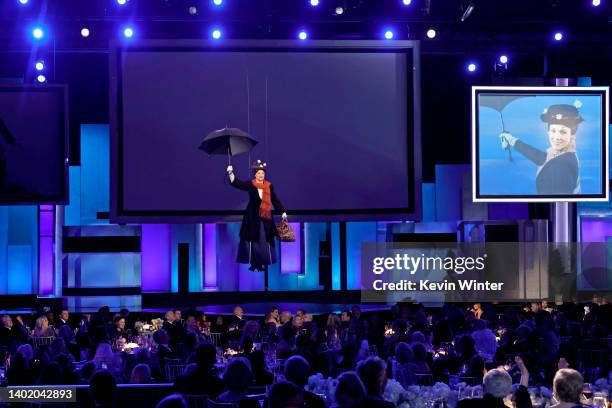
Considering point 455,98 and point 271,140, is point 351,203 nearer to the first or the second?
point 271,140

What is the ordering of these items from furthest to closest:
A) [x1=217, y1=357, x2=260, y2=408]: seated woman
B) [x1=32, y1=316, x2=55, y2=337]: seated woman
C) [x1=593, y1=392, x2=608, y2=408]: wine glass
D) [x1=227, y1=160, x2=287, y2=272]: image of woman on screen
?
[x1=227, y1=160, x2=287, y2=272]: image of woman on screen → [x1=32, y1=316, x2=55, y2=337]: seated woman → [x1=593, y1=392, x2=608, y2=408]: wine glass → [x1=217, y1=357, x2=260, y2=408]: seated woman

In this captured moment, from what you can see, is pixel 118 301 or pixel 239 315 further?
pixel 118 301

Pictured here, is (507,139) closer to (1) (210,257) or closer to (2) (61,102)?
(2) (61,102)

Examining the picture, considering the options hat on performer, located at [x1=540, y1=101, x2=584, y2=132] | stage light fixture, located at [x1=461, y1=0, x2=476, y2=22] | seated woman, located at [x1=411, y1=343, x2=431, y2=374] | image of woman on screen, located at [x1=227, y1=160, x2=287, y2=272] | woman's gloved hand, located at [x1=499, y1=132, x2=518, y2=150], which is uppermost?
stage light fixture, located at [x1=461, y1=0, x2=476, y2=22]

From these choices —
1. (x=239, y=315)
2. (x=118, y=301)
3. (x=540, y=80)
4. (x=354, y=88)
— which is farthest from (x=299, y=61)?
(x=118, y=301)

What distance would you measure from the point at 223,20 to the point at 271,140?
71.5 inches

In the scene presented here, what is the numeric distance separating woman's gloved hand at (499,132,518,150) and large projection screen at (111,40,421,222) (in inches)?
58.6

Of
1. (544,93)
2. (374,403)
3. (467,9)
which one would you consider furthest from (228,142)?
(374,403)

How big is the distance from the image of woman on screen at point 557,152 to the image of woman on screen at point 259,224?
381cm

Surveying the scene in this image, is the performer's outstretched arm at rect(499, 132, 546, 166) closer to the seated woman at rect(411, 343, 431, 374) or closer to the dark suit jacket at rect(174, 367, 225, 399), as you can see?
the seated woman at rect(411, 343, 431, 374)

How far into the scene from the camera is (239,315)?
13734 mm

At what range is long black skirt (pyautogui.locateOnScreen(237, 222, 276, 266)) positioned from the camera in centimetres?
1359

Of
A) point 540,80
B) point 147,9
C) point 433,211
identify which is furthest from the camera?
point 433,211

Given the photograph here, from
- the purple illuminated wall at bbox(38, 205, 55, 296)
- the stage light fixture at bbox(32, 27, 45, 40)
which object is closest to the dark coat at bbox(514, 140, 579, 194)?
the stage light fixture at bbox(32, 27, 45, 40)
